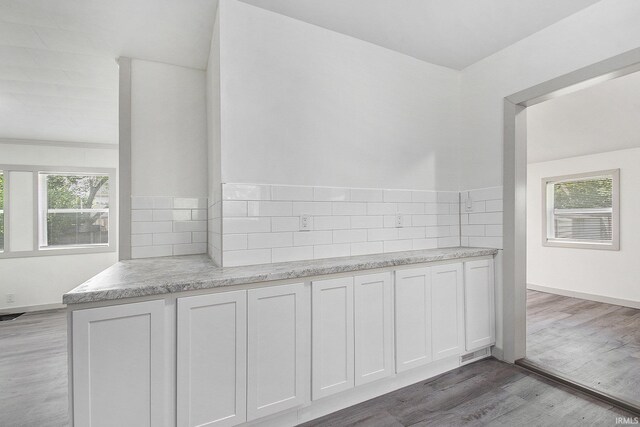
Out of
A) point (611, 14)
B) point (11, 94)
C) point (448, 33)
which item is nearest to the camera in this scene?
point (611, 14)

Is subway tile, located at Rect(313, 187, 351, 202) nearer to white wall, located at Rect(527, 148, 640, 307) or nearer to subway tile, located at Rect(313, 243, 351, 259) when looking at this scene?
subway tile, located at Rect(313, 243, 351, 259)

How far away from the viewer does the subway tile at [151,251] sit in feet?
7.74

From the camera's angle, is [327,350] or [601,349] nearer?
[327,350]

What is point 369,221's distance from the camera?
2303mm

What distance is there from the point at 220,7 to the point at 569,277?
6.06 metres

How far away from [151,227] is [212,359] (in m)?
1.42

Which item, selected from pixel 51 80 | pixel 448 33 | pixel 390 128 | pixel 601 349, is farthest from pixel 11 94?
pixel 601 349

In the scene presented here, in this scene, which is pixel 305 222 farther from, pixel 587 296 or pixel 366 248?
pixel 587 296

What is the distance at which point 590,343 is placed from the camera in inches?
111

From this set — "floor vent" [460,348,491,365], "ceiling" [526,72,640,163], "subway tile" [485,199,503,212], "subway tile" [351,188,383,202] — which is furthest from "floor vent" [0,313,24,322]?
"ceiling" [526,72,640,163]

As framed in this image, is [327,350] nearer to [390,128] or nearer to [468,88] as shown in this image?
[390,128]

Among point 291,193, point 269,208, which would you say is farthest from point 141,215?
point 291,193

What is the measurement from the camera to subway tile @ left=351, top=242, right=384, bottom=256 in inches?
87.6

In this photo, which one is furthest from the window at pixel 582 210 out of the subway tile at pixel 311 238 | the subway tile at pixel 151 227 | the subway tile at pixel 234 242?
the subway tile at pixel 151 227
